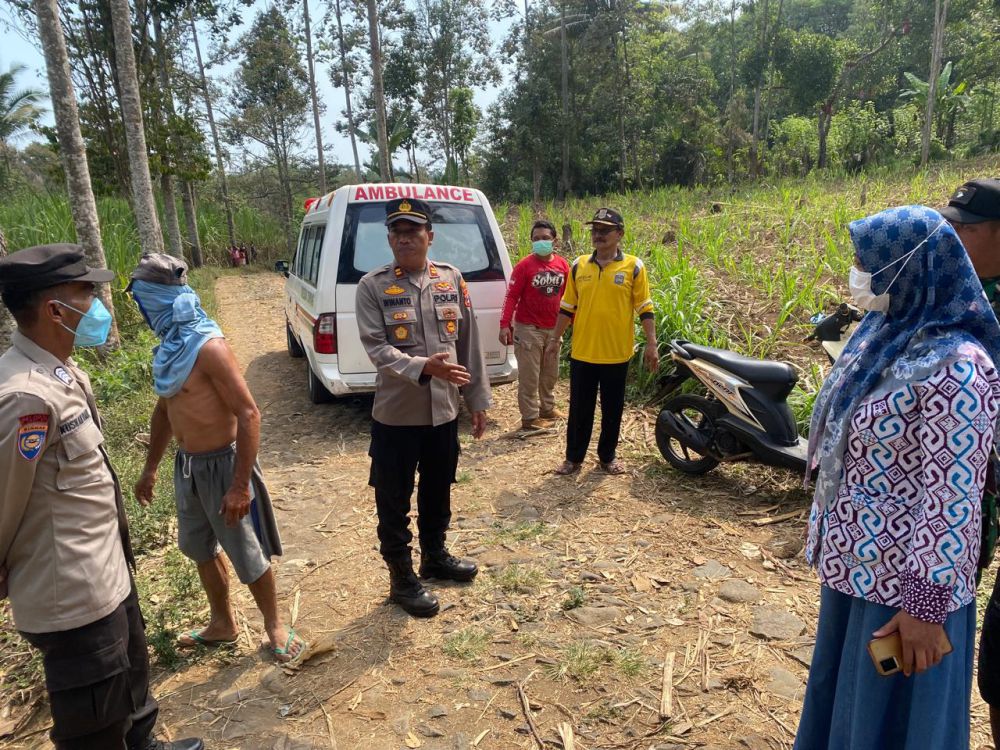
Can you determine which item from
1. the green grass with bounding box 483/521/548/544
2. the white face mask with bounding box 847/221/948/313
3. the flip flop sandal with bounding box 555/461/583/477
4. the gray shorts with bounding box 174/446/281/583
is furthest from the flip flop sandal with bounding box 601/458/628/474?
the white face mask with bounding box 847/221/948/313

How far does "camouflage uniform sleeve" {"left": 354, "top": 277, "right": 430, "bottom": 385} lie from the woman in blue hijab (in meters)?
1.62

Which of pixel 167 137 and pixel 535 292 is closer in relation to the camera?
pixel 535 292

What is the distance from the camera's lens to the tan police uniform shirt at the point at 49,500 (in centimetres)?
164

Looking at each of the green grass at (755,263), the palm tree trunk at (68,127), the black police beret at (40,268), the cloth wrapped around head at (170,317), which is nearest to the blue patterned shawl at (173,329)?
the cloth wrapped around head at (170,317)

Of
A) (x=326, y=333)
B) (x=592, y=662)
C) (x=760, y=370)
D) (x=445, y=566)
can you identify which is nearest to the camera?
(x=592, y=662)

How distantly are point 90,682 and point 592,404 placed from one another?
3.33 meters

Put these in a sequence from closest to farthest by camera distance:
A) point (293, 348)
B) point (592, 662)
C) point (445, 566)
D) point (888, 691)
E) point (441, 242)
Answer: point (888, 691) → point (592, 662) → point (445, 566) → point (441, 242) → point (293, 348)

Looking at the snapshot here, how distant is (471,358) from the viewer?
10.1 ft

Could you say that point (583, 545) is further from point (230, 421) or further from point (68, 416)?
point (68, 416)

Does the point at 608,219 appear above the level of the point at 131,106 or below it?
below

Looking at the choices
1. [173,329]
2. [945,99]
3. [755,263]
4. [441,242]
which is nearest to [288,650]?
[173,329]

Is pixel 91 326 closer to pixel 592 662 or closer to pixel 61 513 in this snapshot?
pixel 61 513

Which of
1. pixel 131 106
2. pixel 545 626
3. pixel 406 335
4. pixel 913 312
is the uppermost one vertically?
pixel 131 106

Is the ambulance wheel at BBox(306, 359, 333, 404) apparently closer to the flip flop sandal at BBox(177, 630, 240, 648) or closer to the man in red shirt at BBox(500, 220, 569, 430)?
the man in red shirt at BBox(500, 220, 569, 430)
